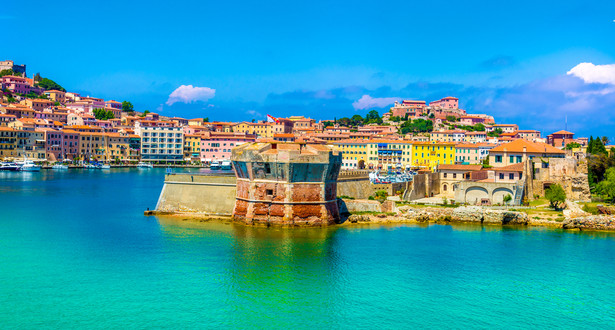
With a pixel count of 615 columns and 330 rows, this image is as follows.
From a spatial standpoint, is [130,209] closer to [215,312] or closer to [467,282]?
[215,312]

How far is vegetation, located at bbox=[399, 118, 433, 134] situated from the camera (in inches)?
4633

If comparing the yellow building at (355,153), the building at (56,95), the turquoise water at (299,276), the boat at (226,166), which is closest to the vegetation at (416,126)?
the yellow building at (355,153)

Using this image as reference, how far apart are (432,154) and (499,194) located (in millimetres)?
45604

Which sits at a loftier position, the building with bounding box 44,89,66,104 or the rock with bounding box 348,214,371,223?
the building with bounding box 44,89,66,104

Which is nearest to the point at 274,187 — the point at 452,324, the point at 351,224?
the point at 351,224

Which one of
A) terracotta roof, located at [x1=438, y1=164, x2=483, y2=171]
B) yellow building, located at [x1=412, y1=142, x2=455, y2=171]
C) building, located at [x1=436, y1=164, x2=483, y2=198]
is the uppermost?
yellow building, located at [x1=412, y1=142, x2=455, y2=171]

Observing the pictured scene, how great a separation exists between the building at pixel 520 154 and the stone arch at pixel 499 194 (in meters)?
6.38

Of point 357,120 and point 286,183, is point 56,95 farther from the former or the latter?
point 286,183

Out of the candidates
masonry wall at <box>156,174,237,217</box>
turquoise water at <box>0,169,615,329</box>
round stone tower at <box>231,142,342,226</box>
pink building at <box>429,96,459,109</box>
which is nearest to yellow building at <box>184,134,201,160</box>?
pink building at <box>429,96,459,109</box>

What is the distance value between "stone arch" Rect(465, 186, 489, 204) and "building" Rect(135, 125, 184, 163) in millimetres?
76558

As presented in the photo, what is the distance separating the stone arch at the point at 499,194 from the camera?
3684 cm

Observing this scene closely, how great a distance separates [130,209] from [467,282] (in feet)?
86.9

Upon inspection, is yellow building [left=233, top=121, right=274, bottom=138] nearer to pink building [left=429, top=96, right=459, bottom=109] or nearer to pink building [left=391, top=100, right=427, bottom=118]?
pink building [left=391, top=100, right=427, bottom=118]

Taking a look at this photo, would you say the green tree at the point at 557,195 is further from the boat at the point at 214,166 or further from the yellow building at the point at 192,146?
the yellow building at the point at 192,146
